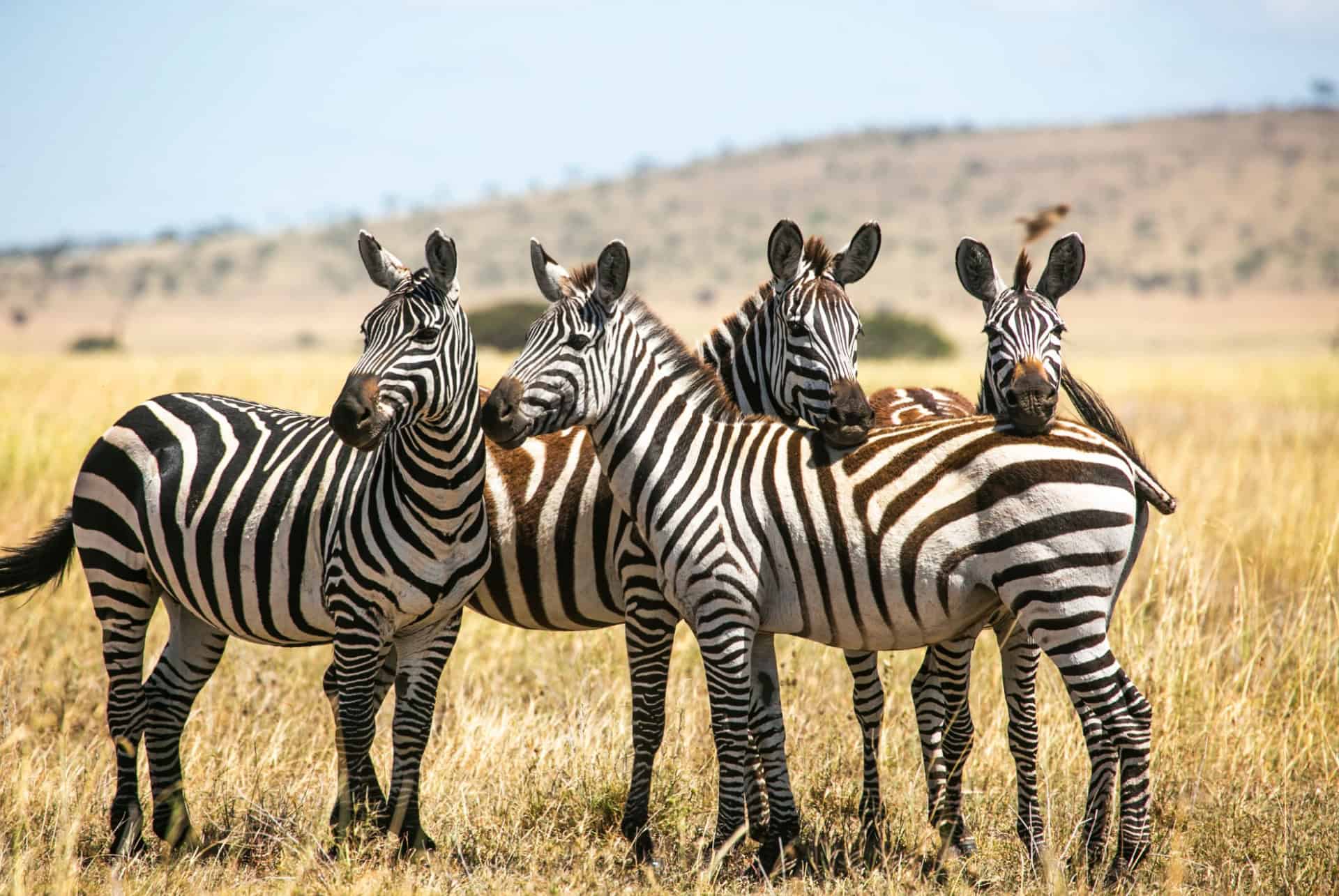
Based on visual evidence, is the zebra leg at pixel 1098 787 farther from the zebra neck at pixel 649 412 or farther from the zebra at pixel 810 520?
the zebra neck at pixel 649 412

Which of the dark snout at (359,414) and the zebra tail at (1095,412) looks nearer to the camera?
the dark snout at (359,414)

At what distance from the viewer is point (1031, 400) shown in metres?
4.76

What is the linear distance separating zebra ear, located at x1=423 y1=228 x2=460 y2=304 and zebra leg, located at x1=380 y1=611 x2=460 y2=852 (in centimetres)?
150

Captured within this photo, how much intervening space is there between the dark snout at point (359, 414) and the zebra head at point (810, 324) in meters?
1.92

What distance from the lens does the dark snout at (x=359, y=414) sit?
181 inches

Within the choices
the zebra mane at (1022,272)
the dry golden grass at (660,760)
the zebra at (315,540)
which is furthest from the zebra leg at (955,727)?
the zebra at (315,540)

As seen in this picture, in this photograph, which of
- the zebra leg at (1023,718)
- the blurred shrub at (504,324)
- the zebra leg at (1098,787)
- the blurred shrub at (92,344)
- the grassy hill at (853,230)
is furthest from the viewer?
the grassy hill at (853,230)

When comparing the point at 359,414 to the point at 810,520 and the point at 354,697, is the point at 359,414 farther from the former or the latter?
the point at 810,520

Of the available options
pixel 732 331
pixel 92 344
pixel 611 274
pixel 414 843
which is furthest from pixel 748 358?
pixel 92 344

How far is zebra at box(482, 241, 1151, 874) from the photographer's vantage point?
4543 millimetres

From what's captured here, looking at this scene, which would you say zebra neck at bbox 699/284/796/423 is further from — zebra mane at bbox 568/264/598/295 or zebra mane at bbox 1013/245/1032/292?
zebra mane at bbox 1013/245/1032/292

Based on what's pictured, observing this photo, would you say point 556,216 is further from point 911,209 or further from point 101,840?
point 101,840

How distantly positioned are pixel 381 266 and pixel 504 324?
24959 millimetres

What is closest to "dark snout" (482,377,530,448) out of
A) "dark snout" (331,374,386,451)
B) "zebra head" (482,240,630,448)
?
"zebra head" (482,240,630,448)
